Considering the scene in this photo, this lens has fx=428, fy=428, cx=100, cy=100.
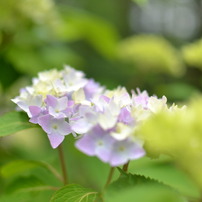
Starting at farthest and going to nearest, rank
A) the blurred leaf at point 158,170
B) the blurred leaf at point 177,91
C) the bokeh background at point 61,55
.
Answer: the blurred leaf at point 177,91
the bokeh background at point 61,55
the blurred leaf at point 158,170

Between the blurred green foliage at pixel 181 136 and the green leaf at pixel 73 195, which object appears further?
the green leaf at pixel 73 195

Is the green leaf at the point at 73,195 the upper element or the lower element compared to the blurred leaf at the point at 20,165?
upper

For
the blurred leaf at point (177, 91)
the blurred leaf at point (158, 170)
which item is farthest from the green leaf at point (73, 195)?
the blurred leaf at point (177, 91)

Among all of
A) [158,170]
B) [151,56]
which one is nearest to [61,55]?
[151,56]

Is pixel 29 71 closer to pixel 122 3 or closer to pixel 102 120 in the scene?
pixel 102 120

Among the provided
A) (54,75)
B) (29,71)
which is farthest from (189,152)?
(29,71)

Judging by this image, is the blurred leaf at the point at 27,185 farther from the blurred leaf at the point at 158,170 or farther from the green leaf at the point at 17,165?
the blurred leaf at the point at 158,170
